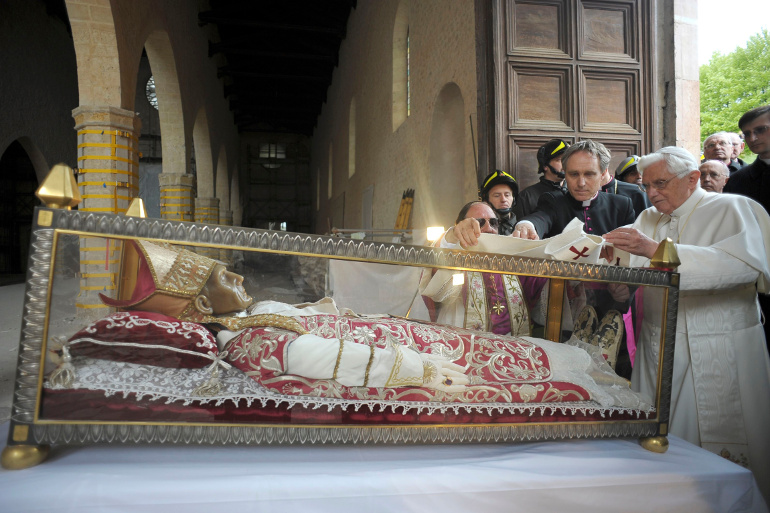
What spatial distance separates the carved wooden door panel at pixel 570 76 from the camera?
4.52 m

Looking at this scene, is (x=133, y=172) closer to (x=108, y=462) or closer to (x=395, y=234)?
(x=395, y=234)

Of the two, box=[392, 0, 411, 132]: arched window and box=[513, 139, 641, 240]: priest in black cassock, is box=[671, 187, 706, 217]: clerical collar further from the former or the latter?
box=[392, 0, 411, 132]: arched window

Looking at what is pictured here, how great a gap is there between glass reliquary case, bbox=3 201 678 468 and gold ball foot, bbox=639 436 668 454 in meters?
0.01

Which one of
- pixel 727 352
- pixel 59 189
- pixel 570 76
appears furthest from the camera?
pixel 570 76

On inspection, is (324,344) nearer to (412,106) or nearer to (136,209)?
(136,209)

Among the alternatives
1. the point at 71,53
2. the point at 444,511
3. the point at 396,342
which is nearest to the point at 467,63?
the point at 396,342

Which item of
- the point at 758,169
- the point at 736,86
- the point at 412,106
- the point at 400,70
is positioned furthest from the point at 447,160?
the point at 736,86

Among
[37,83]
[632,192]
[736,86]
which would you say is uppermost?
[736,86]

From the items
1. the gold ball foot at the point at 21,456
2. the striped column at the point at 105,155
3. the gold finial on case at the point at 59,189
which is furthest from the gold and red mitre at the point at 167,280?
the striped column at the point at 105,155

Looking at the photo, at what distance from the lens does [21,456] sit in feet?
3.70

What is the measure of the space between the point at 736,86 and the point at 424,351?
2232 cm

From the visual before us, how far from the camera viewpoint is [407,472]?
4.11ft

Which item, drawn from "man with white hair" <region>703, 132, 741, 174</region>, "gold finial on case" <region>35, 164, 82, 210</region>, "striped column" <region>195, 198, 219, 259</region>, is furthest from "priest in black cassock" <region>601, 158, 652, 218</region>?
"striped column" <region>195, 198, 219, 259</region>

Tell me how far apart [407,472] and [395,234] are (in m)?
6.15
